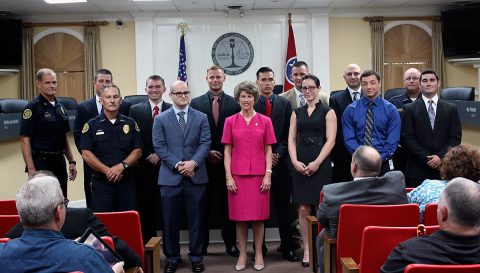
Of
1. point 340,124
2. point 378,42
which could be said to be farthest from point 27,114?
point 378,42

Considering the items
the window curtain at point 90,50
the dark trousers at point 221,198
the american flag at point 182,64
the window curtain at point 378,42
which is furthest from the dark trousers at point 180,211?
the window curtain at point 378,42

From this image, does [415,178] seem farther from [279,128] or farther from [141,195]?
[141,195]

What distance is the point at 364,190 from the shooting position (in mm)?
2982

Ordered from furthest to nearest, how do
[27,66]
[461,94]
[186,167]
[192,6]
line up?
[27,66] → [192,6] → [461,94] → [186,167]

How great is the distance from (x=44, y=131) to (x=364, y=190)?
287 centimetres

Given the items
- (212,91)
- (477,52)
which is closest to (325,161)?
(212,91)

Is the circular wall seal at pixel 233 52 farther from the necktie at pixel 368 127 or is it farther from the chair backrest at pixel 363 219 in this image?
the chair backrest at pixel 363 219

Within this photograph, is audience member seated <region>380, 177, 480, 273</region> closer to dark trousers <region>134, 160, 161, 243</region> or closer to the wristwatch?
the wristwatch

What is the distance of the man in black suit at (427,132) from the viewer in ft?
14.7

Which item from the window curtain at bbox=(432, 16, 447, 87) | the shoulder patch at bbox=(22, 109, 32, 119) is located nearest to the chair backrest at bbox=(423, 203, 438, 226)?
the shoulder patch at bbox=(22, 109, 32, 119)

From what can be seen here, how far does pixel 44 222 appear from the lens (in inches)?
74.1

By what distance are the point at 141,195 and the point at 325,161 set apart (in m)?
1.65

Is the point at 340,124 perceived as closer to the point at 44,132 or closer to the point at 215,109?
the point at 215,109

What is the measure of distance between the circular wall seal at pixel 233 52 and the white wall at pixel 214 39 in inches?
3.5
